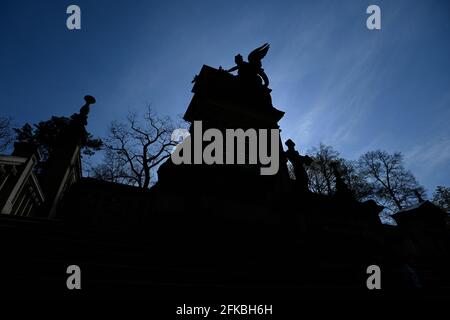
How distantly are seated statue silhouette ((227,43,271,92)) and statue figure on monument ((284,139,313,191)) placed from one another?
480 centimetres

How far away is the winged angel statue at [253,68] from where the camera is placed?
1271 centimetres

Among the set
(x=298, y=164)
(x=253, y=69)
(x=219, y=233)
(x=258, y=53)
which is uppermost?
(x=258, y=53)

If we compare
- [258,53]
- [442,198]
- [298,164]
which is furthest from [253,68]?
[442,198]

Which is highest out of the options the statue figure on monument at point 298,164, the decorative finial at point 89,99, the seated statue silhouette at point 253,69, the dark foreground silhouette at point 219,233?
the seated statue silhouette at point 253,69

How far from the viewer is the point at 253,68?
1315 centimetres

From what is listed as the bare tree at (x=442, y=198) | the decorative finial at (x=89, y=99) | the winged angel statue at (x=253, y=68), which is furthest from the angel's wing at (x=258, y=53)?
the bare tree at (x=442, y=198)

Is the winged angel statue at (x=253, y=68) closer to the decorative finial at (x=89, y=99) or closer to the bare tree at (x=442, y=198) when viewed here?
the decorative finial at (x=89, y=99)

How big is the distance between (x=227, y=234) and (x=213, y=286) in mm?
Result: 3171

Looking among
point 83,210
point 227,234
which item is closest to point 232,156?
point 227,234

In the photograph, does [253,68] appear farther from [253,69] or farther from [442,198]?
[442,198]

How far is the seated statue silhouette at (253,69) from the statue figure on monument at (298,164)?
4.80m

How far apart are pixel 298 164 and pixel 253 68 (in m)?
7.09

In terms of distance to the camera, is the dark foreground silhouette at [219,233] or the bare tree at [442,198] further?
the bare tree at [442,198]
